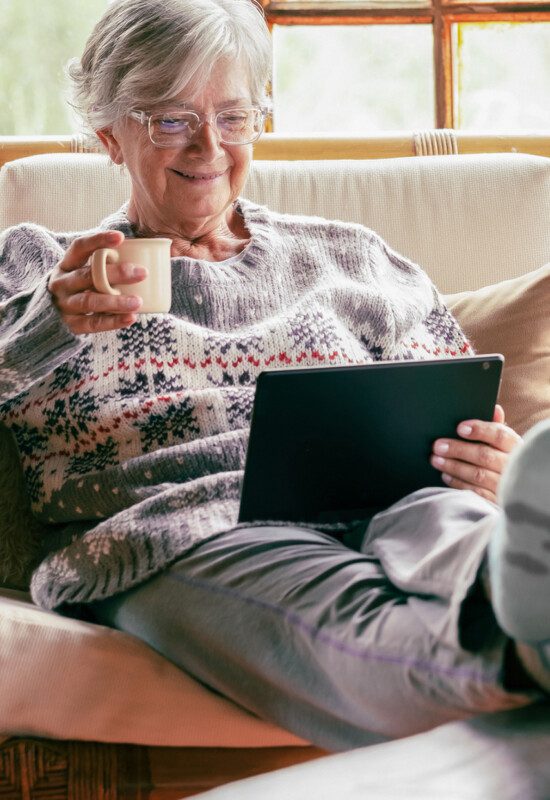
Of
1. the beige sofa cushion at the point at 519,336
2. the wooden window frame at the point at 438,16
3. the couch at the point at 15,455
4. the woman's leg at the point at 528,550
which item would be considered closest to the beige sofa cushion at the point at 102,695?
the couch at the point at 15,455

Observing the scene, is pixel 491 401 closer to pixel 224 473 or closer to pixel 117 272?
pixel 224 473

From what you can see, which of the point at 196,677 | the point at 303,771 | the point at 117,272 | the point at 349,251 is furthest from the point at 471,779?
the point at 349,251

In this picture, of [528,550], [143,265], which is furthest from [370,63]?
[528,550]

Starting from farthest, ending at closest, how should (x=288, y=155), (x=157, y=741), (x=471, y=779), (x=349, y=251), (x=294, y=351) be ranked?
(x=288, y=155)
(x=349, y=251)
(x=294, y=351)
(x=157, y=741)
(x=471, y=779)

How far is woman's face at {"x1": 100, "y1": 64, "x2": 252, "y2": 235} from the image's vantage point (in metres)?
1.55

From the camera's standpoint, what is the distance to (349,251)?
169cm

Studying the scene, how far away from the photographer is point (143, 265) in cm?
121

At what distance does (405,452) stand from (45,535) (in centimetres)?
57

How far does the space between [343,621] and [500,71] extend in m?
2.31

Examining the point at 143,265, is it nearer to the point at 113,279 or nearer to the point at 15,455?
the point at 113,279

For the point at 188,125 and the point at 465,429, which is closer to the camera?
the point at 465,429

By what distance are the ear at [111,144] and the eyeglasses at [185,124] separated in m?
0.10

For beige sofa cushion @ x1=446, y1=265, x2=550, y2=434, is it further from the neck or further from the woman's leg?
the woman's leg

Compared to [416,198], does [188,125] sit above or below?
above
